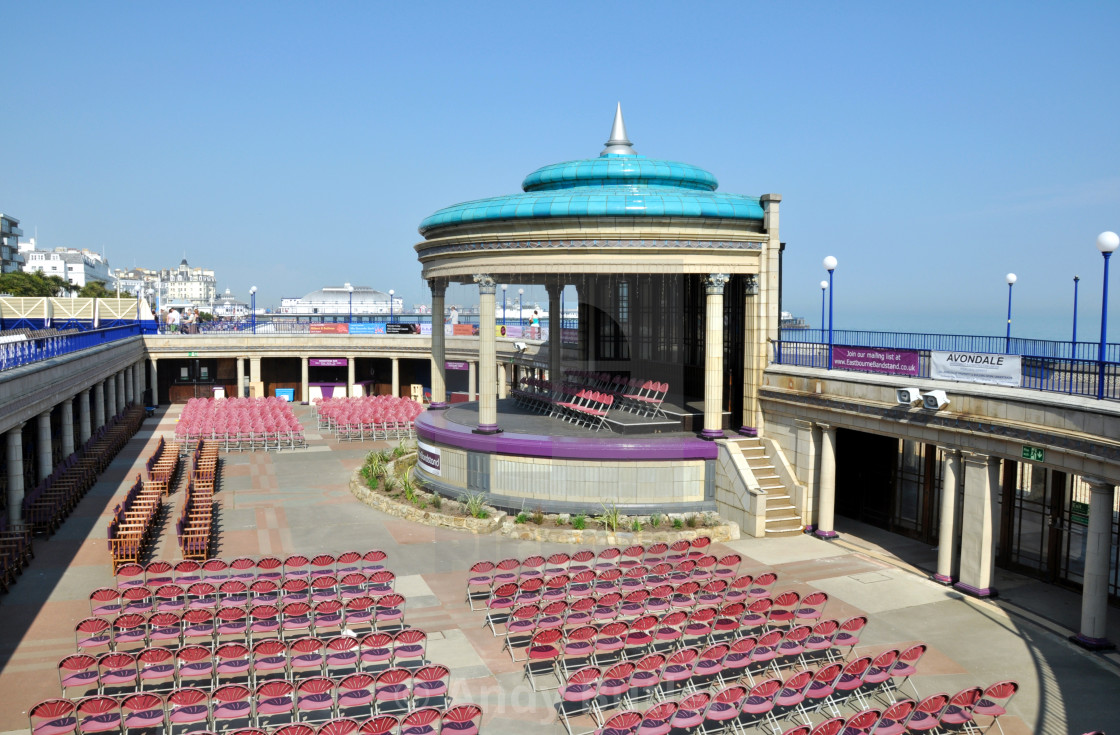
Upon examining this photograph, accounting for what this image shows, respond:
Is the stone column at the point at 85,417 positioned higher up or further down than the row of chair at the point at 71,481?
higher up

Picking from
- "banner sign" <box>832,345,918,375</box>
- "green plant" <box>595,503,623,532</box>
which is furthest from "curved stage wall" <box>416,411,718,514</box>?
"banner sign" <box>832,345,918,375</box>

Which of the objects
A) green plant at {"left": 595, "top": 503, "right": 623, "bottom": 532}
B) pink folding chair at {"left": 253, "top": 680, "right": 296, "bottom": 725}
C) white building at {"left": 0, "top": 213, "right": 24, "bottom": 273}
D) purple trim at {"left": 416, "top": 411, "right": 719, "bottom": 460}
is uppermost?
white building at {"left": 0, "top": 213, "right": 24, "bottom": 273}

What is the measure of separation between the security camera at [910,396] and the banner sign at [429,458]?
12.8 m

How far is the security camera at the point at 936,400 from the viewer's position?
55.1ft

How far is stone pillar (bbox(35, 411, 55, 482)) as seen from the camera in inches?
920

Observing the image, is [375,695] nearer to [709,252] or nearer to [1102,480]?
[1102,480]

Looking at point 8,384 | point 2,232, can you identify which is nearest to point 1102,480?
point 8,384

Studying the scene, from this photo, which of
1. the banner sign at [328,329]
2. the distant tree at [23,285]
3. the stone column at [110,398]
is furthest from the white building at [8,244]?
the stone column at [110,398]

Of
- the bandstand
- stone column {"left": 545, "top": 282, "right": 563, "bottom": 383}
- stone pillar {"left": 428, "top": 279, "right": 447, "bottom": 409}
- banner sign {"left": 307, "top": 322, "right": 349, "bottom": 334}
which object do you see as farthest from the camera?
banner sign {"left": 307, "top": 322, "right": 349, "bottom": 334}

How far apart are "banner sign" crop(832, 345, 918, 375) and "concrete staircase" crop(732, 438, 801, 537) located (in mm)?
3233

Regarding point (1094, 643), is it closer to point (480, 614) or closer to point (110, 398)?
point (480, 614)

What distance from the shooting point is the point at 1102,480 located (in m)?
13.7

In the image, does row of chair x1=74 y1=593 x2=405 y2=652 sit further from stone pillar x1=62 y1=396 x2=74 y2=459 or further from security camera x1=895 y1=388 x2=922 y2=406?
stone pillar x1=62 y1=396 x2=74 y2=459

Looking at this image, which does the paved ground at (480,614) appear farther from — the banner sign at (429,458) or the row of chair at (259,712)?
the banner sign at (429,458)
